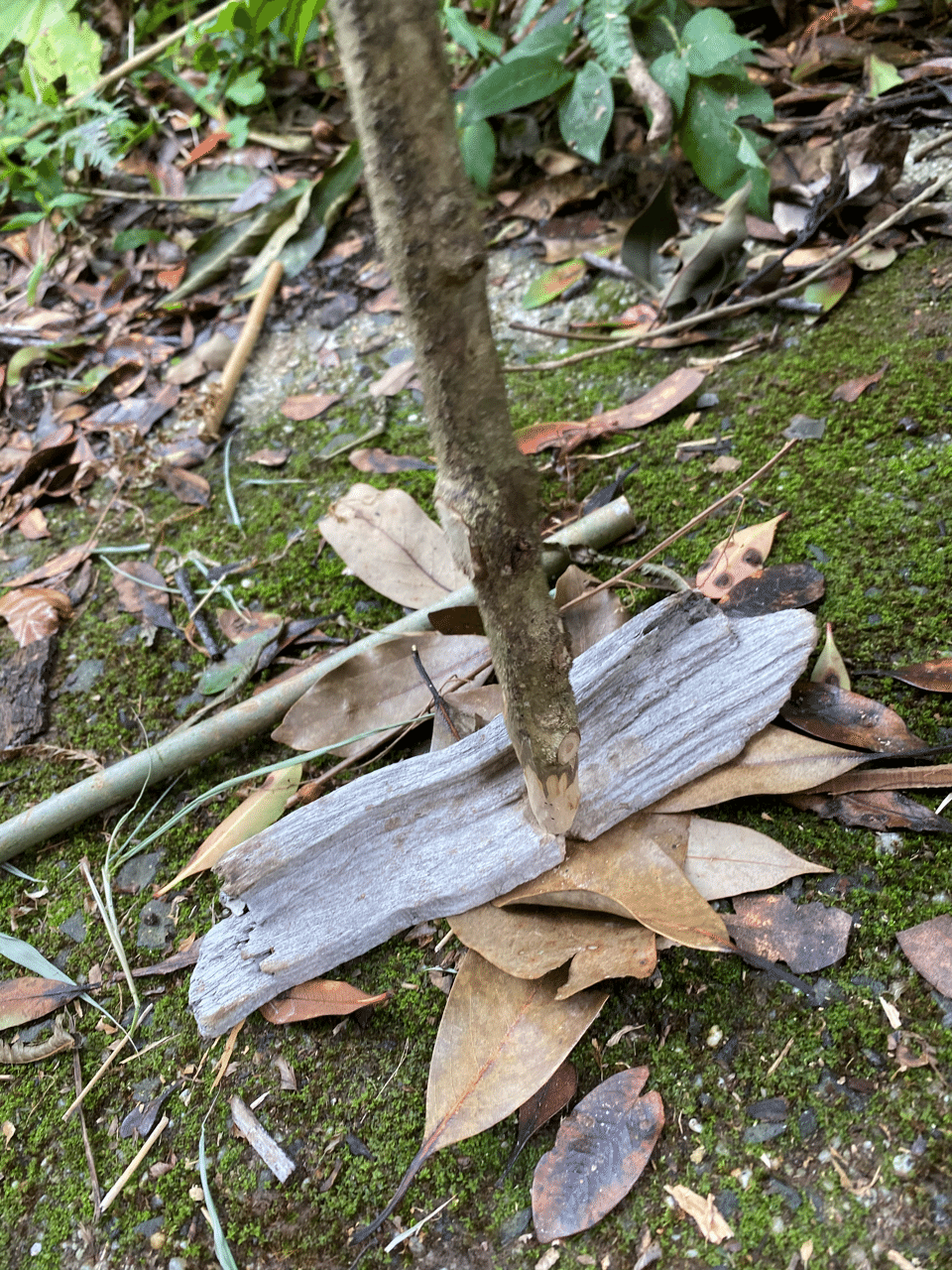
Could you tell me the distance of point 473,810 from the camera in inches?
50.3

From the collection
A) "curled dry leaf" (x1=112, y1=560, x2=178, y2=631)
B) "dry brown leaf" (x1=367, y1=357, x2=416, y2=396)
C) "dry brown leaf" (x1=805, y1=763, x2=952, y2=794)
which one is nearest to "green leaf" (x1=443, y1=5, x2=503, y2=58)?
"dry brown leaf" (x1=367, y1=357, x2=416, y2=396)

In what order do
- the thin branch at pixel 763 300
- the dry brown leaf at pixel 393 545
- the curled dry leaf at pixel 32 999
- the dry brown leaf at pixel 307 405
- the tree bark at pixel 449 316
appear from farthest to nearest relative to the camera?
the dry brown leaf at pixel 307 405, the thin branch at pixel 763 300, the dry brown leaf at pixel 393 545, the curled dry leaf at pixel 32 999, the tree bark at pixel 449 316

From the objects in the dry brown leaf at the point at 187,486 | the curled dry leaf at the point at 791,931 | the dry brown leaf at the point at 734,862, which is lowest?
the curled dry leaf at the point at 791,931

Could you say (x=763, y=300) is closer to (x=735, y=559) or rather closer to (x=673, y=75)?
(x=673, y=75)

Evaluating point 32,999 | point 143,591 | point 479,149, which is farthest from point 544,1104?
point 479,149

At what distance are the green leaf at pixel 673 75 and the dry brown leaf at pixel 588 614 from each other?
4.54 ft

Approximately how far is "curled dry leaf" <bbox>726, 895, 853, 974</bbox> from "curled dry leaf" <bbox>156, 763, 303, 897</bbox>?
75 cm

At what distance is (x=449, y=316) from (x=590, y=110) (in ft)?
6.01

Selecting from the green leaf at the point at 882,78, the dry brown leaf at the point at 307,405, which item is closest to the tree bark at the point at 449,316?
the dry brown leaf at the point at 307,405

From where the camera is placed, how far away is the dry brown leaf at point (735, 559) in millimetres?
1542

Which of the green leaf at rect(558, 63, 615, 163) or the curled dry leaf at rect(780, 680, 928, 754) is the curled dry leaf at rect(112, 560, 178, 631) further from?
the green leaf at rect(558, 63, 615, 163)

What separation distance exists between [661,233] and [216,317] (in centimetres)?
141

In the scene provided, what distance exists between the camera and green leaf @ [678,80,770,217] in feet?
7.04

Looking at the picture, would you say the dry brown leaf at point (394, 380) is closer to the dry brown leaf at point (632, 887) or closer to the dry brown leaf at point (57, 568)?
the dry brown leaf at point (57, 568)
